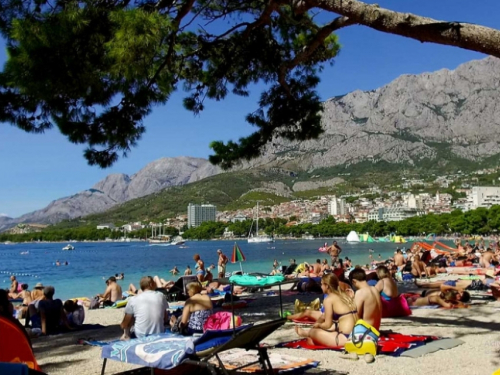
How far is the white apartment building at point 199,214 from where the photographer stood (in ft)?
475

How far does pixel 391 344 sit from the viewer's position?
5031 millimetres

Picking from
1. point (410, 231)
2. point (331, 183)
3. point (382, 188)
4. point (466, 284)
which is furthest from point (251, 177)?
point (466, 284)

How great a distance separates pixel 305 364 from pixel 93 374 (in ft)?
6.14

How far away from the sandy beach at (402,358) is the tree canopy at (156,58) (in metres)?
2.43

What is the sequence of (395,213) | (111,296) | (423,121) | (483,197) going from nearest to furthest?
(111,296), (483,197), (395,213), (423,121)

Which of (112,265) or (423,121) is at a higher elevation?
(423,121)

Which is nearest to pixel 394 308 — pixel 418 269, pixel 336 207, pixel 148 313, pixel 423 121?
pixel 148 313

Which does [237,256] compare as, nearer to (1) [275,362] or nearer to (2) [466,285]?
(2) [466,285]

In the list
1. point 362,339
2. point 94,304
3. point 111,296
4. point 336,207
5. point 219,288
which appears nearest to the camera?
point 362,339

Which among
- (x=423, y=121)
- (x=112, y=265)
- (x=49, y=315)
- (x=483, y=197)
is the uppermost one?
(x=423, y=121)

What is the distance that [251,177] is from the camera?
172375mm

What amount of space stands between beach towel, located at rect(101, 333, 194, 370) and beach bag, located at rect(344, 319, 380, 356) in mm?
1886

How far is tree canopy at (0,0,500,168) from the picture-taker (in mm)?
5262

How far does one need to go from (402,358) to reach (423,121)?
515 feet
